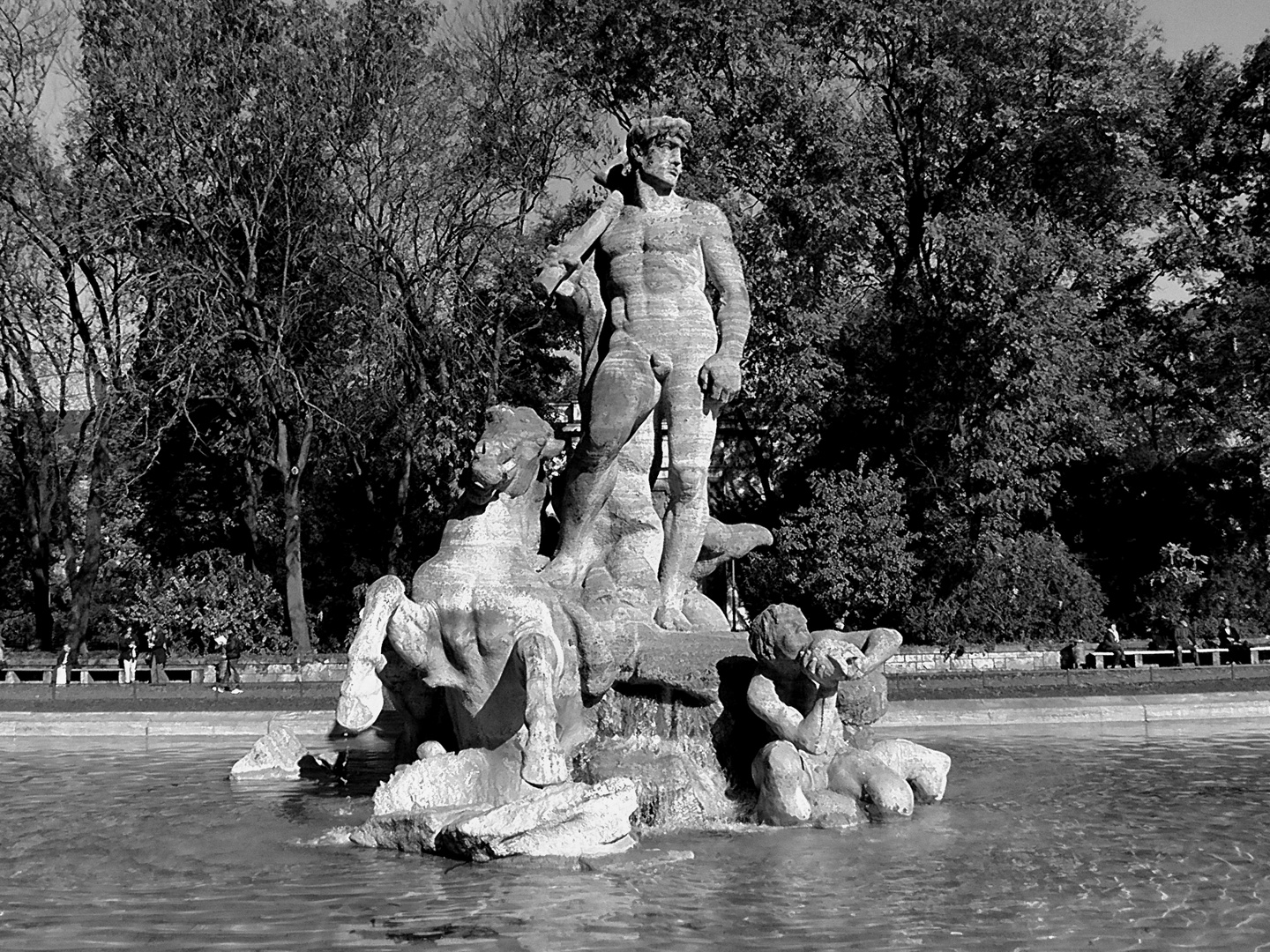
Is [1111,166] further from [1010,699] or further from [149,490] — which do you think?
[149,490]

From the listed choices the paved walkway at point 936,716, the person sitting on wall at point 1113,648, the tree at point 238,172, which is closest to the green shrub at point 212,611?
the tree at point 238,172

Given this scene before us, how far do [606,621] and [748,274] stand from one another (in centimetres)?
1894

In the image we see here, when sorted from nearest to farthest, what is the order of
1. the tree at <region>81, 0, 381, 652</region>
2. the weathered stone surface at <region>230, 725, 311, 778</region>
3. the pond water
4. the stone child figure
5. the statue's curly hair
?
1. the pond water
2. the stone child figure
3. the statue's curly hair
4. the weathered stone surface at <region>230, 725, 311, 778</region>
5. the tree at <region>81, 0, 381, 652</region>

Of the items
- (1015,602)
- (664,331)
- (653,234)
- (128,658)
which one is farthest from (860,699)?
(1015,602)

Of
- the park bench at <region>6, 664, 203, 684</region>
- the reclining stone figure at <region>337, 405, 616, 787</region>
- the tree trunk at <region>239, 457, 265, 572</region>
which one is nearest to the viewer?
the reclining stone figure at <region>337, 405, 616, 787</region>

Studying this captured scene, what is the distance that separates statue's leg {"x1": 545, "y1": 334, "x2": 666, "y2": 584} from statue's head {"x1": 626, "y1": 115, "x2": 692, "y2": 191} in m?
1.41

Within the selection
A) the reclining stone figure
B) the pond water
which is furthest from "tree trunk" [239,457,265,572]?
the reclining stone figure

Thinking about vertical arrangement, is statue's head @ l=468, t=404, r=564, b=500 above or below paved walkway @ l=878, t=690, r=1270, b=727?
above

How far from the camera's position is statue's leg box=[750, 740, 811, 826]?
27.5 feet

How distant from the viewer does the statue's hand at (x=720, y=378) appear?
1003 cm

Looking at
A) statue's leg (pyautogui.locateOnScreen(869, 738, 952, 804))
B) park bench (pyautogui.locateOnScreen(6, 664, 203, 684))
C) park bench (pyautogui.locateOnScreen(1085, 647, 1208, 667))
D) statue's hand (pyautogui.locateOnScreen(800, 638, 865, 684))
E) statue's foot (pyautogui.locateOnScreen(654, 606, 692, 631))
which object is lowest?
statue's leg (pyautogui.locateOnScreen(869, 738, 952, 804))

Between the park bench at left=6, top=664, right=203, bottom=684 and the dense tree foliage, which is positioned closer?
the park bench at left=6, top=664, right=203, bottom=684

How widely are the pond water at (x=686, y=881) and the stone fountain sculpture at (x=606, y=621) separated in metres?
0.29

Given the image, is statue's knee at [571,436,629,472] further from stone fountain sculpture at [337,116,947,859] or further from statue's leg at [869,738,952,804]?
statue's leg at [869,738,952,804]
